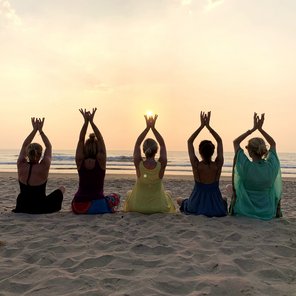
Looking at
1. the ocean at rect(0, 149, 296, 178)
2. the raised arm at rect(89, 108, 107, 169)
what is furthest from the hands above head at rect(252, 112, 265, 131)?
the ocean at rect(0, 149, 296, 178)

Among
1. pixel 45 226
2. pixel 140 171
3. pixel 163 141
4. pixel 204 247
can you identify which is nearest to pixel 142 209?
pixel 140 171

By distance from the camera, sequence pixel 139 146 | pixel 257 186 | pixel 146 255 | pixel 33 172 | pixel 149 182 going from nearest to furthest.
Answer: pixel 146 255, pixel 257 186, pixel 33 172, pixel 149 182, pixel 139 146

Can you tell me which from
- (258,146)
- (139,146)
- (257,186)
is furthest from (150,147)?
(257,186)

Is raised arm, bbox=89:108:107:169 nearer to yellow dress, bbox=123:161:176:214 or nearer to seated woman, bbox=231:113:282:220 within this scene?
yellow dress, bbox=123:161:176:214

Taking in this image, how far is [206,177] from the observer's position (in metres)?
6.59

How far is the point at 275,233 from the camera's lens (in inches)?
213

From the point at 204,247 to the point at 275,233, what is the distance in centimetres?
140

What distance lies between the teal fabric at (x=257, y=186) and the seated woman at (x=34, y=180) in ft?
11.1

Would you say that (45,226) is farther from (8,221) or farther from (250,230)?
(250,230)

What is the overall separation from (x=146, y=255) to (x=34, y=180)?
3.23 m

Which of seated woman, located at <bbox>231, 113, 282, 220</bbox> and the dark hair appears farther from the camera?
the dark hair

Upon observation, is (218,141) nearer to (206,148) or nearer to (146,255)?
(206,148)

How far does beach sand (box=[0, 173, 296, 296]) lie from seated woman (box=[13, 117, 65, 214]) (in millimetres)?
312

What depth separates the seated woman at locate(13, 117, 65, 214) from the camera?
664cm
